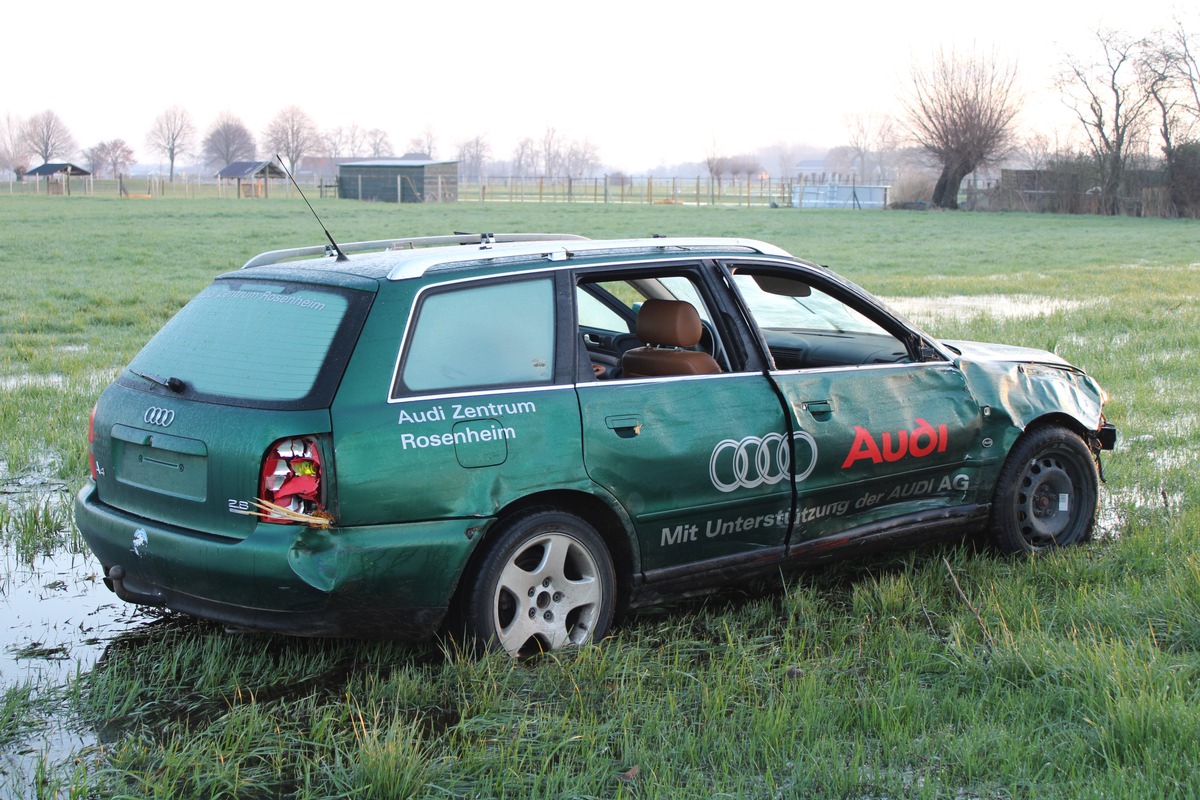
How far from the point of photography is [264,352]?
13.2 feet

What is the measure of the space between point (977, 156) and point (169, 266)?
→ 168ft

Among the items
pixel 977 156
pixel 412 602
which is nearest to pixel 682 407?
pixel 412 602

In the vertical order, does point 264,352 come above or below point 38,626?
above

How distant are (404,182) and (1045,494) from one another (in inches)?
2768

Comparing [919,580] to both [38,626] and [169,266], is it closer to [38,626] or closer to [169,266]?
[38,626]

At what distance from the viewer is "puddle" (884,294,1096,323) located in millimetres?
14550

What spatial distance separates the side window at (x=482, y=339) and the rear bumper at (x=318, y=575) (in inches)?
20.2

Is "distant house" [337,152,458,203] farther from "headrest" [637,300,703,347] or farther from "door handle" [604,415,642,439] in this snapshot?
"door handle" [604,415,642,439]

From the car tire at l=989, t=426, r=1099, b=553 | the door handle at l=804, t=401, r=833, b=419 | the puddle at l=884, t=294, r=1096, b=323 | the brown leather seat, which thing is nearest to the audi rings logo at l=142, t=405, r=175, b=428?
the brown leather seat

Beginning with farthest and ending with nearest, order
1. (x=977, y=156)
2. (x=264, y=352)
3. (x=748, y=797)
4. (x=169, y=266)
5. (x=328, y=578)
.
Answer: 1. (x=977, y=156)
2. (x=169, y=266)
3. (x=264, y=352)
4. (x=328, y=578)
5. (x=748, y=797)

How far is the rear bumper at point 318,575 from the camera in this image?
3725mm

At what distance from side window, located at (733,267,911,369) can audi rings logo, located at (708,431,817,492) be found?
72 centimetres

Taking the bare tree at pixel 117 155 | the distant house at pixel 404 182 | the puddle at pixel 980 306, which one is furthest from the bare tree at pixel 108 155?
the puddle at pixel 980 306

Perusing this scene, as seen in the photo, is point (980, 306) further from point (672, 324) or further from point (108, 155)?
point (108, 155)
